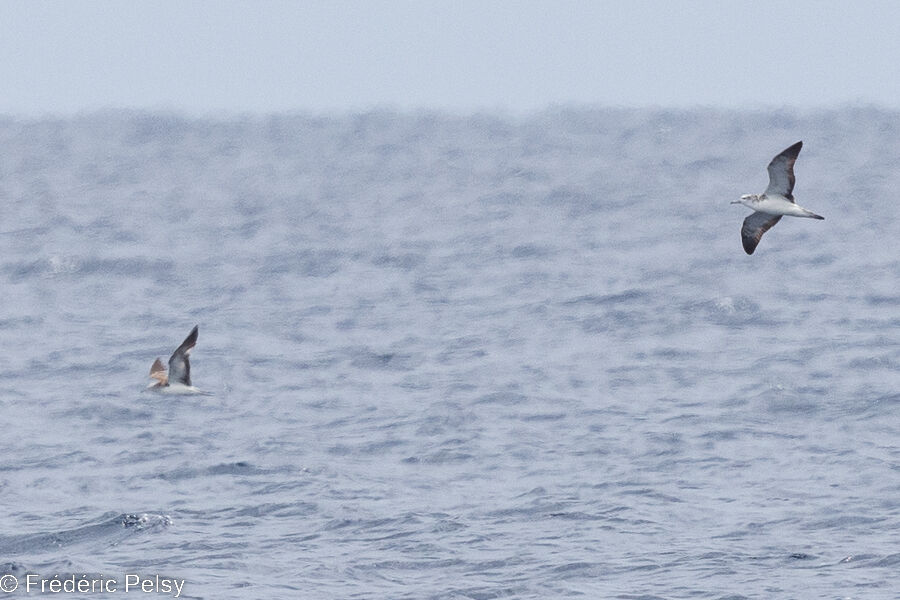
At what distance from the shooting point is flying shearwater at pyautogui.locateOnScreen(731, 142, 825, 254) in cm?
2347

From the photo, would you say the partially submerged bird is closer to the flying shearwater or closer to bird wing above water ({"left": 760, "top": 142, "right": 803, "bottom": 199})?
the flying shearwater

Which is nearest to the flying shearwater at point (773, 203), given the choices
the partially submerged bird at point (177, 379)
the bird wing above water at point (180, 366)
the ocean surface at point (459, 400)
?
the ocean surface at point (459, 400)

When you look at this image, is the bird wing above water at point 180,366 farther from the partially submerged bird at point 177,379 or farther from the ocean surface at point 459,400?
the ocean surface at point 459,400

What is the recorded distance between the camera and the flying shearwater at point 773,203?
23470 mm

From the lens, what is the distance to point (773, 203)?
24344 millimetres

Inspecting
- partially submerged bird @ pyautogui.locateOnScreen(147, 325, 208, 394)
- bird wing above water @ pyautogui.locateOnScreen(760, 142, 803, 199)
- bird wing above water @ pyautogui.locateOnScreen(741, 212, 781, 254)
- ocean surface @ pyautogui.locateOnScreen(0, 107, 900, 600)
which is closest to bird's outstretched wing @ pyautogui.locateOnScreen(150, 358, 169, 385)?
partially submerged bird @ pyautogui.locateOnScreen(147, 325, 208, 394)

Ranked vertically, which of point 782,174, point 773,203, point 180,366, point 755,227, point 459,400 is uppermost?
point 782,174

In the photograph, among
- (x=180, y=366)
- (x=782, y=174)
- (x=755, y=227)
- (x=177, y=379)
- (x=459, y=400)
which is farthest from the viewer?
(x=459, y=400)

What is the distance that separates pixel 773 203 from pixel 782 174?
784 millimetres

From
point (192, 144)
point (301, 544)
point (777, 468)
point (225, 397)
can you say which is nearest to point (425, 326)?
point (225, 397)

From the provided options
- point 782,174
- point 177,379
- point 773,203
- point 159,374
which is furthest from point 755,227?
point 159,374

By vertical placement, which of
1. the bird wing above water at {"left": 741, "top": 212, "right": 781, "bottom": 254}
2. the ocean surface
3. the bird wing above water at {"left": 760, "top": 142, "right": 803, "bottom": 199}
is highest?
the bird wing above water at {"left": 760, "top": 142, "right": 803, "bottom": 199}

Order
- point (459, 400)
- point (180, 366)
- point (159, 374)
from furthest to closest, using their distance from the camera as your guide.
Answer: point (459, 400) < point (159, 374) < point (180, 366)

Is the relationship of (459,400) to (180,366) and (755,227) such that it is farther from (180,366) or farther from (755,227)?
(755,227)
